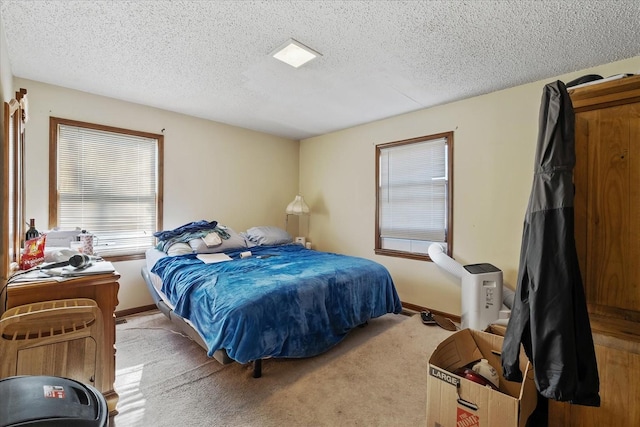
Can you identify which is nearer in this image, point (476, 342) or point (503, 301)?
point (476, 342)

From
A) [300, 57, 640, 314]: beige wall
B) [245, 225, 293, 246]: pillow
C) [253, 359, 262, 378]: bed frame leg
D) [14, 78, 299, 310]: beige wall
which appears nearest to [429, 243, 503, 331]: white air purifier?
[300, 57, 640, 314]: beige wall

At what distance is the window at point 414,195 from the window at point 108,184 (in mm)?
2882

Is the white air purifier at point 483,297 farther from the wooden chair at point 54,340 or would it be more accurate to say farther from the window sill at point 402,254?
the wooden chair at point 54,340

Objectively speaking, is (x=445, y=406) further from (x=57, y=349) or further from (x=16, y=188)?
(x=16, y=188)

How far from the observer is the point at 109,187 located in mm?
3256

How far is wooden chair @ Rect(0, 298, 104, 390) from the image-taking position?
50.9 inches

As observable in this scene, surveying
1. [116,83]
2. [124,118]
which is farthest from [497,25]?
[124,118]

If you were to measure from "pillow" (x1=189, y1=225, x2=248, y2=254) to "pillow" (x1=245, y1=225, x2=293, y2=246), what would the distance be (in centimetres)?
19

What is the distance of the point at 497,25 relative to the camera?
188 centimetres

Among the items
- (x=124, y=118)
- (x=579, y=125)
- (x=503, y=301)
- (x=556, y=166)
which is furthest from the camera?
(x=124, y=118)

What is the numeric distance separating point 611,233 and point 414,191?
2.51 meters

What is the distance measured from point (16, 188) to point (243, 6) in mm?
1770

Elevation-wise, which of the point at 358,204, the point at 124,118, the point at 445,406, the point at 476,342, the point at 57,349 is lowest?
the point at 445,406

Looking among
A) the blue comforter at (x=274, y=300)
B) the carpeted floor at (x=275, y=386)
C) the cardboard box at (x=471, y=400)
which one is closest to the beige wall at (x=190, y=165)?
the blue comforter at (x=274, y=300)
